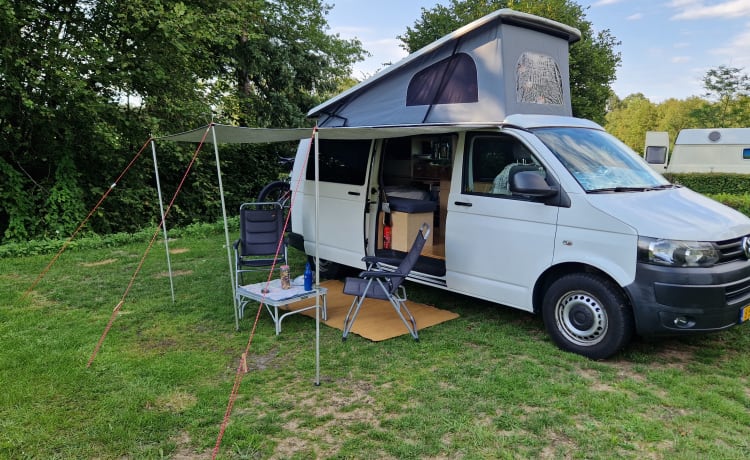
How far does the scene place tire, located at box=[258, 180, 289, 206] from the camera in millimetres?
9539

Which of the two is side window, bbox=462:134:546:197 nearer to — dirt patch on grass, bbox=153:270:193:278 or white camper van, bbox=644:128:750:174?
dirt patch on grass, bbox=153:270:193:278

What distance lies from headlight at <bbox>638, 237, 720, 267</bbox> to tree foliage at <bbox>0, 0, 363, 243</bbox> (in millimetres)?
8127

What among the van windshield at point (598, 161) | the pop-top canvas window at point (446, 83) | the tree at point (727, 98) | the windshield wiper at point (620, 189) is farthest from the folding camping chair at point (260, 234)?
the tree at point (727, 98)

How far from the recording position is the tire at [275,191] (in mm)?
9539

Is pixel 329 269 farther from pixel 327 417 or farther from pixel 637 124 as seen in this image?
pixel 637 124

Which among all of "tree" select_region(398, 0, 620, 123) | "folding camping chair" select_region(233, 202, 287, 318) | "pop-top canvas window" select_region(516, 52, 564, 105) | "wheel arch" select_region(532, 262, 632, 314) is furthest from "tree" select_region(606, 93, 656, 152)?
"wheel arch" select_region(532, 262, 632, 314)

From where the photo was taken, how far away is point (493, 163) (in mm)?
4680

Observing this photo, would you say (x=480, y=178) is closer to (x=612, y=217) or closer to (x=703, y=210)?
(x=612, y=217)

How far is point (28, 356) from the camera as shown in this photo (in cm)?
421

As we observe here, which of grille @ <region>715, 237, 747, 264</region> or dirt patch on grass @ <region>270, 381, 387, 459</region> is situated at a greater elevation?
grille @ <region>715, 237, 747, 264</region>

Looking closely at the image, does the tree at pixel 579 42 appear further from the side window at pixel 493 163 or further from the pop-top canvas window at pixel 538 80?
the side window at pixel 493 163

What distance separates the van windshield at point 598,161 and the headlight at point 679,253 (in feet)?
2.09

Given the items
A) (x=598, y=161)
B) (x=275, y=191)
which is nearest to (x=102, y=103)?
(x=275, y=191)

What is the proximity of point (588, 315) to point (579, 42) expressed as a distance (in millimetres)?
18673
